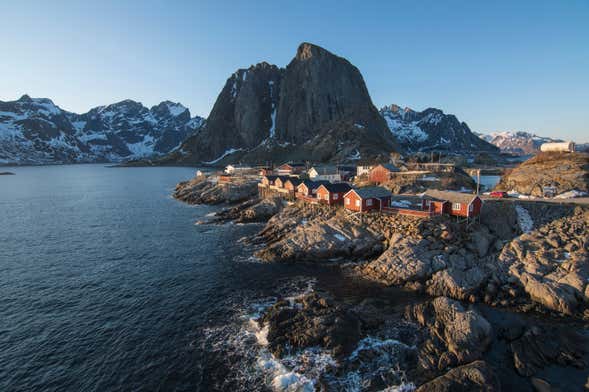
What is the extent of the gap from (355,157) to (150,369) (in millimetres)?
135565

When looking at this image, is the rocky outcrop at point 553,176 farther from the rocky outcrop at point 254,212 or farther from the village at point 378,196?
the rocky outcrop at point 254,212

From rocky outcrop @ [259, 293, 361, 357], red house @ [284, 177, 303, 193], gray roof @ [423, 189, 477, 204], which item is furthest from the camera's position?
red house @ [284, 177, 303, 193]

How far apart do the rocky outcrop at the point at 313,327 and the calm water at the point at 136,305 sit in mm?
1926

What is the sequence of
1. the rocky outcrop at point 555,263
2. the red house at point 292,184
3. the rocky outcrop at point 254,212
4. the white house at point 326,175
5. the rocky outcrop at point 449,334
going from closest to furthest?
the rocky outcrop at point 449,334
the rocky outcrop at point 555,263
the rocky outcrop at point 254,212
the red house at point 292,184
the white house at point 326,175

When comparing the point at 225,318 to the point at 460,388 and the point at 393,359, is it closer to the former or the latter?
the point at 393,359

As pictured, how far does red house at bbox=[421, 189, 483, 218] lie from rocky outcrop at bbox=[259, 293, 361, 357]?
2241 cm

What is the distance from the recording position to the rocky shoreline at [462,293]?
20.2 metres

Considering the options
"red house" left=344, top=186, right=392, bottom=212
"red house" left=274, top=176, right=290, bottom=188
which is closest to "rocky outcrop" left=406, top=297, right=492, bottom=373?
"red house" left=344, top=186, right=392, bottom=212

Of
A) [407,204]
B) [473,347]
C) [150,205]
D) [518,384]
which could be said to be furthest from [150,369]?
[150,205]

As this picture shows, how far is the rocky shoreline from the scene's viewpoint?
2017 cm

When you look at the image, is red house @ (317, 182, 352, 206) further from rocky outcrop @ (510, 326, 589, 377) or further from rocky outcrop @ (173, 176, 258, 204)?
rocky outcrop @ (173, 176, 258, 204)

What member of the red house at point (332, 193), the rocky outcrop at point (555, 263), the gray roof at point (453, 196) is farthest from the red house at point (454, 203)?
the red house at point (332, 193)

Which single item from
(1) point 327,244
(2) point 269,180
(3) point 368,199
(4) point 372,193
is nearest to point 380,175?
(4) point 372,193

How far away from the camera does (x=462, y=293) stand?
29.0m
